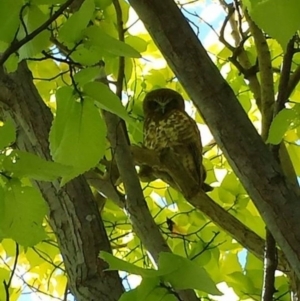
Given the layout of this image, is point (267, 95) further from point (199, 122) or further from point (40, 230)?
point (199, 122)

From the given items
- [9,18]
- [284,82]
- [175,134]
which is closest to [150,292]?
[9,18]

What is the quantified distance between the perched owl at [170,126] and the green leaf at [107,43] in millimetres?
1059

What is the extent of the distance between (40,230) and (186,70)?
263mm

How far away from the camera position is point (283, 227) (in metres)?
0.73

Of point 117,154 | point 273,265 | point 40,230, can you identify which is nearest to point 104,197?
point 117,154

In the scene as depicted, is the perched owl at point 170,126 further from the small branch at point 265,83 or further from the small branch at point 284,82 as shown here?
the small branch at point 284,82

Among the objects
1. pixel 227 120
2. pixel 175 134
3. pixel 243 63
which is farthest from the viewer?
pixel 175 134

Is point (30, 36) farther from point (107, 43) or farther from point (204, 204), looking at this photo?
point (204, 204)

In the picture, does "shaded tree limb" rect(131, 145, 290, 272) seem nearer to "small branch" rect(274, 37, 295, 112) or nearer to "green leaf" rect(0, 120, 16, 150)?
"small branch" rect(274, 37, 295, 112)

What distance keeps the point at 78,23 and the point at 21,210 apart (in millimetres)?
162

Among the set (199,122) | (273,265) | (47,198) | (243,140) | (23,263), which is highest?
(199,122)

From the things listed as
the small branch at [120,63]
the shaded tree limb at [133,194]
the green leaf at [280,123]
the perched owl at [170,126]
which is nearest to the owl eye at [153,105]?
the perched owl at [170,126]

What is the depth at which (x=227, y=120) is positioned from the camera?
76 centimetres

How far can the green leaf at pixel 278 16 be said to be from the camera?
42 centimetres
